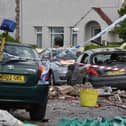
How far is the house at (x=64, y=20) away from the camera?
127 ft

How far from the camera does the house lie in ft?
127

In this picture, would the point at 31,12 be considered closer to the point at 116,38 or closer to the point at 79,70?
the point at 116,38

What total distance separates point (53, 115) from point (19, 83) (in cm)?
185

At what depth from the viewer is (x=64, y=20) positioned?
4047 centimetres

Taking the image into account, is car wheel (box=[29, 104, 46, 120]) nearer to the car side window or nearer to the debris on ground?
the debris on ground

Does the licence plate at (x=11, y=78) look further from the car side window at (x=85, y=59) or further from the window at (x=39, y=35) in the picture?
the window at (x=39, y=35)

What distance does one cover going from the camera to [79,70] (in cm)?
1723

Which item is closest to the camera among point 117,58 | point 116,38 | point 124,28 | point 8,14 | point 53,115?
point 53,115

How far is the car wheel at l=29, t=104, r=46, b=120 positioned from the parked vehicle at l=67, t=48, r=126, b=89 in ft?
17.3

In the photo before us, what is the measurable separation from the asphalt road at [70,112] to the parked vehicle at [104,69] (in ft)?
5.78

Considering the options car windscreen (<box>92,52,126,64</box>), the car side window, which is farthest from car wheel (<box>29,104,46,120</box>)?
the car side window

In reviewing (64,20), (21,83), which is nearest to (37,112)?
A: (21,83)

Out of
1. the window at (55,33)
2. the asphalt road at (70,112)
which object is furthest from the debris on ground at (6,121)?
the window at (55,33)

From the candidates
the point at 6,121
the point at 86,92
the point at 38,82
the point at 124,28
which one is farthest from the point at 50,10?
the point at 6,121
